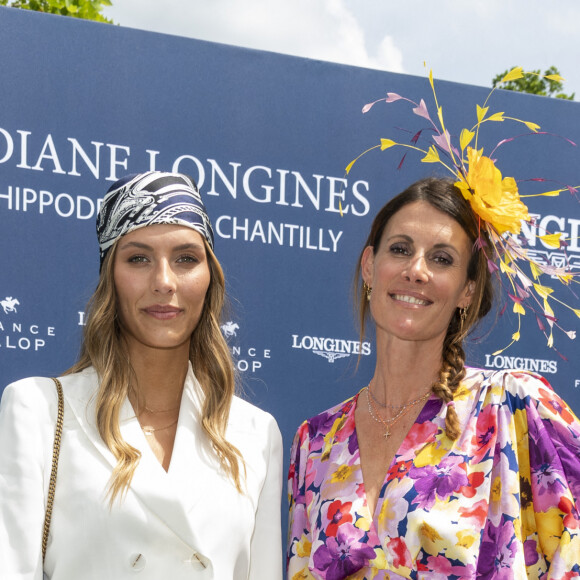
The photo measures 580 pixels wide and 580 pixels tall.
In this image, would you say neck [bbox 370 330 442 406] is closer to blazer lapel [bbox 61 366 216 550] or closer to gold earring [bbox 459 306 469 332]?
gold earring [bbox 459 306 469 332]

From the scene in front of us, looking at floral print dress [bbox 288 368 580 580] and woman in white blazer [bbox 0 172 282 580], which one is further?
floral print dress [bbox 288 368 580 580]

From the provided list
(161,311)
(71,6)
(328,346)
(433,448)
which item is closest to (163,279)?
(161,311)

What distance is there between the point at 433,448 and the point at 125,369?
883 millimetres

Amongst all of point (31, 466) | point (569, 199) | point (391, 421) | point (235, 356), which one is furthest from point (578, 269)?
Answer: point (31, 466)

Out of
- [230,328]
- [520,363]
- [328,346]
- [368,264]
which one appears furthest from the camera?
[520,363]

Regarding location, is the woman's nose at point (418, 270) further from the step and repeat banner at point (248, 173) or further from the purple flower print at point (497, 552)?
the step and repeat banner at point (248, 173)

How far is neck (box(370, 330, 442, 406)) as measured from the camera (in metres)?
2.78

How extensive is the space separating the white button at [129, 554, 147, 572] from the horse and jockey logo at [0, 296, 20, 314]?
1.51 metres

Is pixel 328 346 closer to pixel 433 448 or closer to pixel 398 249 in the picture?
pixel 398 249

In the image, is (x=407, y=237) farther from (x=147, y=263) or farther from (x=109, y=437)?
(x=109, y=437)

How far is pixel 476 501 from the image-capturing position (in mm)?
2391

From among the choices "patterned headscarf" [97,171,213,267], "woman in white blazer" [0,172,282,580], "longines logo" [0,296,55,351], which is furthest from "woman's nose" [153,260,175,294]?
"longines logo" [0,296,55,351]

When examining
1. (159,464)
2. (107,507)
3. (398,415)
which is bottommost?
(107,507)

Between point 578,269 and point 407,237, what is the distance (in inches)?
74.5
